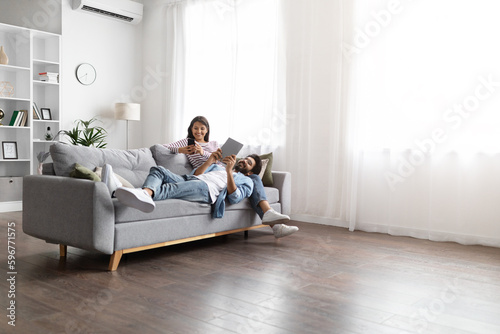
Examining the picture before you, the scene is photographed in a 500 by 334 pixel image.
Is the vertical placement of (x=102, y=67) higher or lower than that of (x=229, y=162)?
higher

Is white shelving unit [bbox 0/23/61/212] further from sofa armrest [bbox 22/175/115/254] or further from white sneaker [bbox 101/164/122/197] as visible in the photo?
white sneaker [bbox 101/164/122/197]

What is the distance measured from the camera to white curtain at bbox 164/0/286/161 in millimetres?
5348

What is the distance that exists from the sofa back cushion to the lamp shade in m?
2.28

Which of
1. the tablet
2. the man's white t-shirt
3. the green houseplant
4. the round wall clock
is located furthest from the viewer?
the round wall clock

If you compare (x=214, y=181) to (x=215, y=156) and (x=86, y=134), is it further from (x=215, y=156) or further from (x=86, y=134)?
(x=86, y=134)

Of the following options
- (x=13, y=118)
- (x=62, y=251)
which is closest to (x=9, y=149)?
(x=13, y=118)

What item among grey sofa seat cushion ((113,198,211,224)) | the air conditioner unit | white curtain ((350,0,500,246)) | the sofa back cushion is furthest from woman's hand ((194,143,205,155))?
the air conditioner unit

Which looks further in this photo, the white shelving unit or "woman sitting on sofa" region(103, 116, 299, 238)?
the white shelving unit

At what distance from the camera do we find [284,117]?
524 centimetres

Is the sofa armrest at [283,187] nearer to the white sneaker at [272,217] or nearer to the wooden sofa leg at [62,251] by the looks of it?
the white sneaker at [272,217]

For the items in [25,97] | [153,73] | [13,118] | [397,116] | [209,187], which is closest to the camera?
[209,187]

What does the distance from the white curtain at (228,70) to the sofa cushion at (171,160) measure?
1.42 m

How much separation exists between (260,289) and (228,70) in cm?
371

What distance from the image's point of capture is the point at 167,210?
10.8 ft
